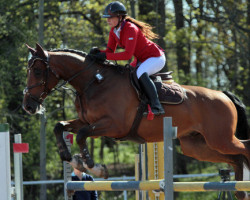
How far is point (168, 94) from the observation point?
5723 millimetres

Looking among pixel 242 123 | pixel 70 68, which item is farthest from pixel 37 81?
pixel 242 123

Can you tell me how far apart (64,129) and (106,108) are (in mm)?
540

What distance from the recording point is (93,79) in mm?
5633

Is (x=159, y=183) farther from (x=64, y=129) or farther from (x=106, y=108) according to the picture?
(x=64, y=129)

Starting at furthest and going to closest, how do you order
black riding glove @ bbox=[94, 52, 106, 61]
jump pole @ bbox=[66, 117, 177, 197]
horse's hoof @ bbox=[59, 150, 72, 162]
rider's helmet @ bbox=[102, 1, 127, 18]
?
black riding glove @ bbox=[94, 52, 106, 61] → rider's helmet @ bbox=[102, 1, 127, 18] → horse's hoof @ bbox=[59, 150, 72, 162] → jump pole @ bbox=[66, 117, 177, 197]

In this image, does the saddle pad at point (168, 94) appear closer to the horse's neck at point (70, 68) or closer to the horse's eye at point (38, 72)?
the horse's neck at point (70, 68)

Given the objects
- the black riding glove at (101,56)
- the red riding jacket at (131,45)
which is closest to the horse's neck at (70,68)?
the black riding glove at (101,56)

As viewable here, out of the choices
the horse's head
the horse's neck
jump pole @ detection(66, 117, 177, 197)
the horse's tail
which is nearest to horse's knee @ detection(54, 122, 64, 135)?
the horse's head

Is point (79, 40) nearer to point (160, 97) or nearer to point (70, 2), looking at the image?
point (70, 2)

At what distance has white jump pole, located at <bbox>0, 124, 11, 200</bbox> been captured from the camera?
4148 mm

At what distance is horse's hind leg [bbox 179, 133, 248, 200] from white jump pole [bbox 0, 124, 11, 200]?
286cm

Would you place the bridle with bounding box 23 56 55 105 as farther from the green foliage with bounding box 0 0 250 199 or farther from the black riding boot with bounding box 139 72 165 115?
the green foliage with bounding box 0 0 250 199

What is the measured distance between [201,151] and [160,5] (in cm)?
567

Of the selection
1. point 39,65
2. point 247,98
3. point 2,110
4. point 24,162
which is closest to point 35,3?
point 2,110
